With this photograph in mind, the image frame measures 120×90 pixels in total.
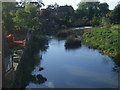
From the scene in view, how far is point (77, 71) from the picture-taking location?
14.2 metres

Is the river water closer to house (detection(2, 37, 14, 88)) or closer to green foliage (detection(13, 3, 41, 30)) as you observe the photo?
house (detection(2, 37, 14, 88))

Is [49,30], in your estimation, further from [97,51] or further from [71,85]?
[71,85]

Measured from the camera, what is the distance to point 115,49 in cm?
1795

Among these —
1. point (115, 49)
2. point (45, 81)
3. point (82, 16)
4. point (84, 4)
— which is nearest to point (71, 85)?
point (45, 81)

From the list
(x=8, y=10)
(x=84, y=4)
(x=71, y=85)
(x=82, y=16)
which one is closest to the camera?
(x=71, y=85)

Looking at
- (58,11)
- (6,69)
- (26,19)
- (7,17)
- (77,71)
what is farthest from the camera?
(58,11)

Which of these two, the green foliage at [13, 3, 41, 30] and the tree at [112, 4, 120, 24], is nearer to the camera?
the green foliage at [13, 3, 41, 30]

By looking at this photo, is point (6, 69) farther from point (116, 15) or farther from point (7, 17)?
point (116, 15)

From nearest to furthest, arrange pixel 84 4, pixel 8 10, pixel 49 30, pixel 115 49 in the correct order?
pixel 115 49
pixel 8 10
pixel 49 30
pixel 84 4

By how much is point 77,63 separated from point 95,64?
123 cm

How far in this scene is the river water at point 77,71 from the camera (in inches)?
463

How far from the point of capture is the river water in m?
11.8

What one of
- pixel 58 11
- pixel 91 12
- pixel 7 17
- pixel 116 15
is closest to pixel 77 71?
pixel 7 17

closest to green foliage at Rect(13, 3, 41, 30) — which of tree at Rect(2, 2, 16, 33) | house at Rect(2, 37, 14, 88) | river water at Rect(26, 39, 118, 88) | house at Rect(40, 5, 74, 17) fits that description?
tree at Rect(2, 2, 16, 33)
